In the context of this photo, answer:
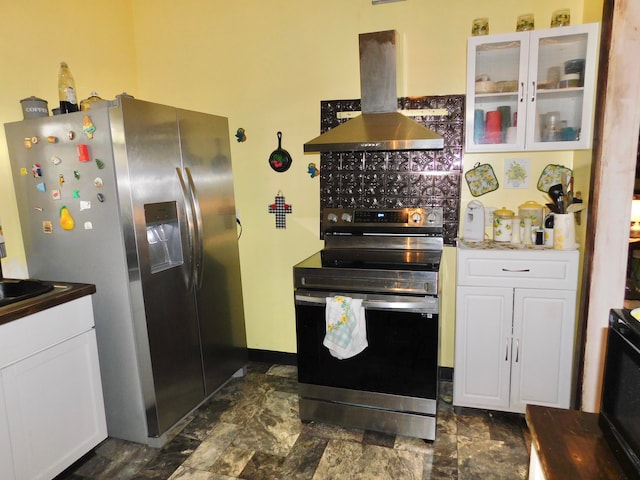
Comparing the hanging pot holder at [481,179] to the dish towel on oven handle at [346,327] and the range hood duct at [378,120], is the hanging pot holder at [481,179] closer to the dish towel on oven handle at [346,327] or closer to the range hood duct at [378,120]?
the range hood duct at [378,120]

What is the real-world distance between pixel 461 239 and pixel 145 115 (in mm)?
1921

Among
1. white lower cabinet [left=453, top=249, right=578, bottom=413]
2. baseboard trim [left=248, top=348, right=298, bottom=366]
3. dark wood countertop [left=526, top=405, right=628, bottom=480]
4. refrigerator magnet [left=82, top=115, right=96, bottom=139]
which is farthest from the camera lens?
baseboard trim [left=248, top=348, right=298, bottom=366]

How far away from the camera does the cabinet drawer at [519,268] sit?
216 centimetres

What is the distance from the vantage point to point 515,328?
2260 millimetres

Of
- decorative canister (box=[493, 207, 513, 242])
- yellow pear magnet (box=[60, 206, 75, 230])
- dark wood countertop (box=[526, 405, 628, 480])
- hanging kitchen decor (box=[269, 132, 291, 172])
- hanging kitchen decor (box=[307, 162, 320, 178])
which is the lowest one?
dark wood countertop (box=[526, 405, 628, 480])

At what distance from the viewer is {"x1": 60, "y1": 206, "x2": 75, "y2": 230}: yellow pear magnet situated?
2082 mm

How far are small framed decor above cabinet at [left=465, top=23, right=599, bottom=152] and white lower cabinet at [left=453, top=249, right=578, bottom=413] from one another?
0.65 m

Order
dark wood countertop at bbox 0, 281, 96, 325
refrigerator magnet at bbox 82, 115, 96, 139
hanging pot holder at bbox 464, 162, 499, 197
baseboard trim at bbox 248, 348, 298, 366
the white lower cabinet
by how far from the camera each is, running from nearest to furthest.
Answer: dark wood countertop at bbox 0, 281, 96, 325, refrigerator magnet at bbox 82, 115, 96, 139, the white lower cabinet, hanging pot holder at bbox 464, 162, 499, 197, baseboard trim at bbox 248, 348, 298, 366

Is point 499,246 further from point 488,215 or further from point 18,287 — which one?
point 18,287

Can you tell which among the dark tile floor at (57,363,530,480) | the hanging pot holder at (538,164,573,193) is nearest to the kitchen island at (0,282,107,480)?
the dark tile floor at (57,363,530,480)

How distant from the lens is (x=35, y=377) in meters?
1.76

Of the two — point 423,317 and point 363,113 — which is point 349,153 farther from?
point 423,317

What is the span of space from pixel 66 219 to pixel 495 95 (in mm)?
2385

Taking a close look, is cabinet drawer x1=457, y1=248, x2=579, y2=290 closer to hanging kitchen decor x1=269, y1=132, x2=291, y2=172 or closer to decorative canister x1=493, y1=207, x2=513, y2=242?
decorative canister x1=493, y1=207, x2=513, y2=242
